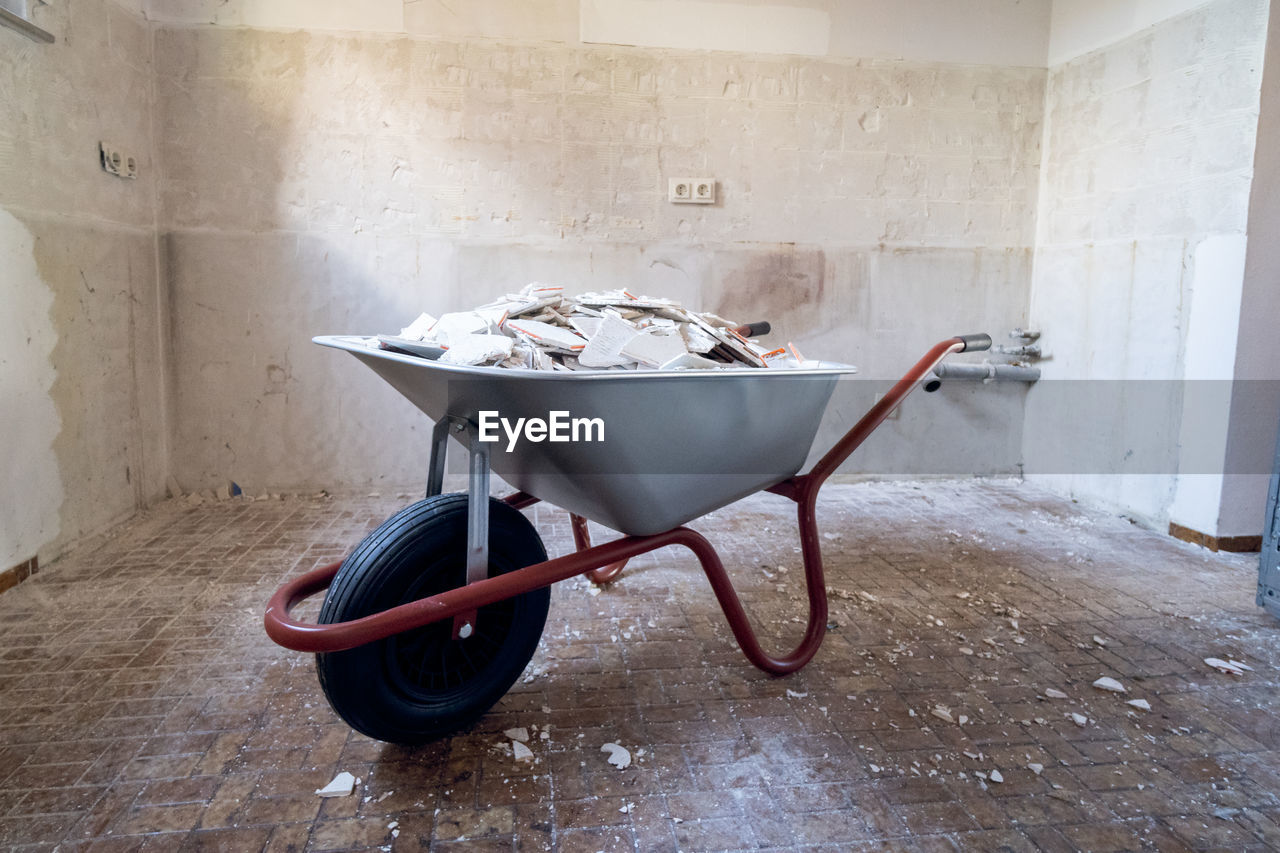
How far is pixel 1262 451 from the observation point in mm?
2582

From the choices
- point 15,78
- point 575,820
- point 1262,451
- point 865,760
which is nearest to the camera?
point 575,820

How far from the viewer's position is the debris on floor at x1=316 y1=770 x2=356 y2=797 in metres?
1.28

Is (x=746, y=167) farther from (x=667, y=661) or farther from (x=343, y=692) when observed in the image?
(x=343, y=692)

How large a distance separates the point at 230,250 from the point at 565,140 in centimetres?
140

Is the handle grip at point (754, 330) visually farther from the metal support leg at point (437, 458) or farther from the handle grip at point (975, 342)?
the metal support leg at point (437, 458)

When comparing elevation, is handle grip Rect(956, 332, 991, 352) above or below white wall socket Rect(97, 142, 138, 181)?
below

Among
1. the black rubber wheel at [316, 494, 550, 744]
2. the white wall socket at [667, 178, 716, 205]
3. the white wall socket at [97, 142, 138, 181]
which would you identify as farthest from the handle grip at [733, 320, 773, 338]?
the white wall socket at [97, 142, 138, 181]

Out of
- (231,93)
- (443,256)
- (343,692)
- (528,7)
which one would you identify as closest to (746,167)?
(528,7)

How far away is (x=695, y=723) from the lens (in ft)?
5.00

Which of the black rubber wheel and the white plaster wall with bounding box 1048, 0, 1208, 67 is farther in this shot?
the white plaster wall with bounding box 1048, 0, 1208, 67

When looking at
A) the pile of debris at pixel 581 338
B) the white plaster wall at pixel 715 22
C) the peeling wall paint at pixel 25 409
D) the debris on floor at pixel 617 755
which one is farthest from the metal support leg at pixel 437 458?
the white plaster wall at pixel 715 22

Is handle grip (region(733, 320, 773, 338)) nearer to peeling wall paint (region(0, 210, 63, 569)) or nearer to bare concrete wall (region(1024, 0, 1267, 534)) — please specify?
bare concrete wall (region(1024, 0, 1267, 534))

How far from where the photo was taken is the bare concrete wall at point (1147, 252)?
8.31 ft

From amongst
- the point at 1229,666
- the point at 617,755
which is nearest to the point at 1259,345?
the point at 1229,666
